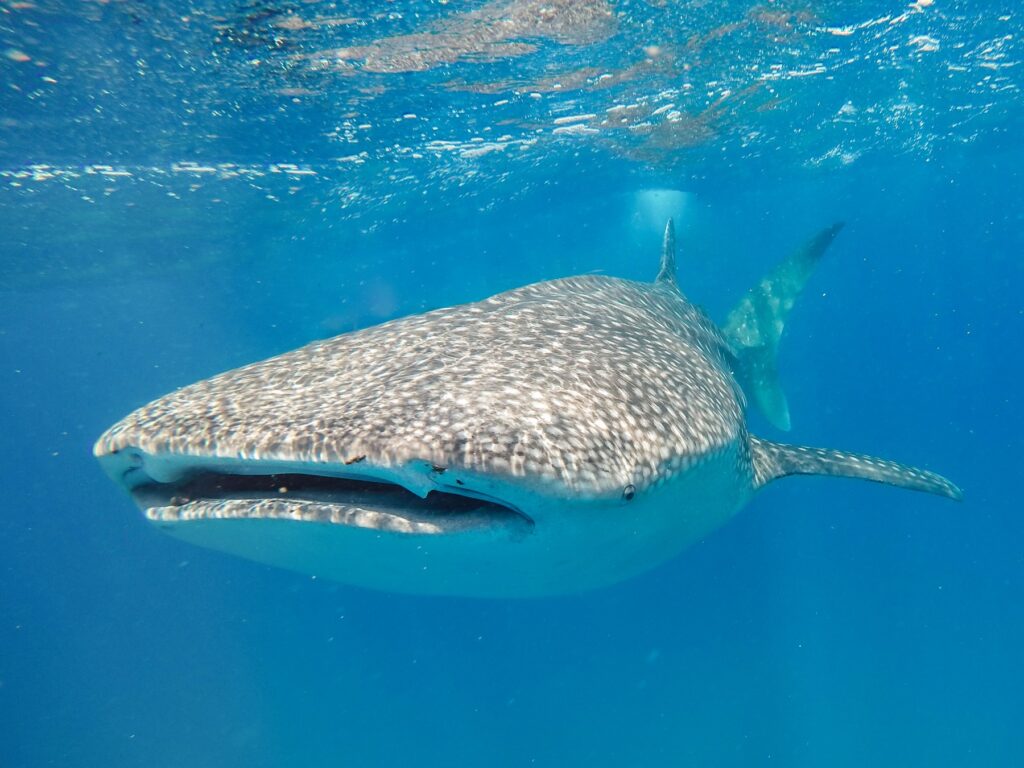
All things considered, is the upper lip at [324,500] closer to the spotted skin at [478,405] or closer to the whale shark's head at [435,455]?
the whale shark's head at [435,455]

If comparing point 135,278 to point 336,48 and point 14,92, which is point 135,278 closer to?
point 14,92

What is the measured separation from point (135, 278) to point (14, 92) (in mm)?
26779

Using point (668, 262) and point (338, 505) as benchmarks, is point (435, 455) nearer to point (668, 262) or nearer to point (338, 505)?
point (338, 505)

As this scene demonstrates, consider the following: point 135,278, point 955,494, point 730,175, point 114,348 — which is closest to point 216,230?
point 135,278

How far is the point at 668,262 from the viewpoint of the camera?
1084 centimetres

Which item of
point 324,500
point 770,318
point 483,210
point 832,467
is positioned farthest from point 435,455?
point 483,210

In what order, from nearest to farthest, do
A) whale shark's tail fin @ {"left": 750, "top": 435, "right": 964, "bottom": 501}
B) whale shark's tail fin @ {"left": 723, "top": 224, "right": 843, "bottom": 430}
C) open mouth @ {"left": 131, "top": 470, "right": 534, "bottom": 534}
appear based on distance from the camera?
open mouth @ {"left": 131, "top": 470, "right": 534, "bottom": 534}
whale shark's tail fin @ {"left": 750, "top": 435, "right": 964, "bottom": 501}
whale shark's tail fin @ {"left": 723, "top": 224, "right": 843, "bottom": 430}

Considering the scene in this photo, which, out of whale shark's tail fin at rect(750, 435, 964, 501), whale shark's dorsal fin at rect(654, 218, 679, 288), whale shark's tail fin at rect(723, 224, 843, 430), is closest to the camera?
whale shark's tail fin at rect(750, 435, 964, 501)

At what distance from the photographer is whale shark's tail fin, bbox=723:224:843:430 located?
10727 millimetres

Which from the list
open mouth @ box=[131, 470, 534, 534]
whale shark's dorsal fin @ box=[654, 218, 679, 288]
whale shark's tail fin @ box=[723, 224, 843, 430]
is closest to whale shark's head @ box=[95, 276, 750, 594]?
open mouth @ box=[131, 470, 534, 534]

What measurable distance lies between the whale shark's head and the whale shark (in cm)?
1

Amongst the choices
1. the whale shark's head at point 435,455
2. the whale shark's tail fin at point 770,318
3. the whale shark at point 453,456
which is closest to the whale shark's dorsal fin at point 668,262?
the whale shark's tail fin at point 770,318

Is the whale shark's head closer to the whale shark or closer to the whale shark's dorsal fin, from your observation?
the whale shark

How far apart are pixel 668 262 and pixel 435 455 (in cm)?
918
